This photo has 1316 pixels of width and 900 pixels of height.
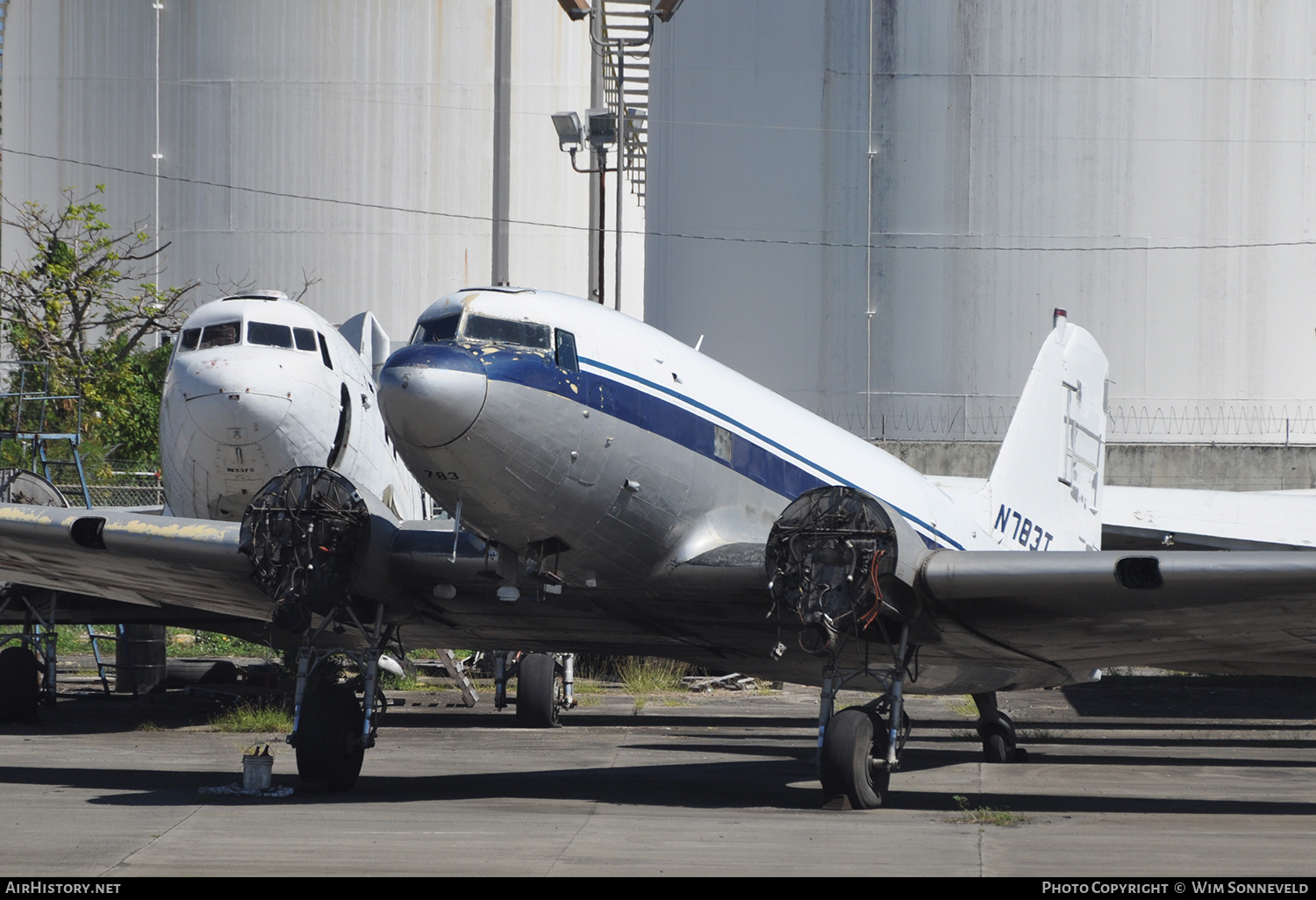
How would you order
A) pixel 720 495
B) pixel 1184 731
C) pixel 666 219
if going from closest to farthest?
pixel 720 495
pixel 1184 731
pixel 666 219

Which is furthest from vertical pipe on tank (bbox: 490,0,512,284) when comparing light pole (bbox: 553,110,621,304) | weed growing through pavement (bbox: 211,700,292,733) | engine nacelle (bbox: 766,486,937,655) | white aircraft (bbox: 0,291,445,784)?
engine nacelle (bbox: 766,486,937,655)

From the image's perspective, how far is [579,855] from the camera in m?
8.72

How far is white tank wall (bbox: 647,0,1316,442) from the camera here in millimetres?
29641

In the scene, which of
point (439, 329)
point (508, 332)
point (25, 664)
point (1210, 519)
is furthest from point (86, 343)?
point (508, 332)

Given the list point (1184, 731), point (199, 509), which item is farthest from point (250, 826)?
point (1184, 731)

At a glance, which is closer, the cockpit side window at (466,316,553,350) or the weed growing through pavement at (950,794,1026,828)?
the weed growing through pavement at (950,794,1026,828)

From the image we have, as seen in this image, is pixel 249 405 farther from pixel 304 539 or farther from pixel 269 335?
pixel 304 539

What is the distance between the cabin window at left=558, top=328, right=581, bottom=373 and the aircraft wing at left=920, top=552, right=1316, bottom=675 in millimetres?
3180

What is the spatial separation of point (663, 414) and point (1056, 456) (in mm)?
6695

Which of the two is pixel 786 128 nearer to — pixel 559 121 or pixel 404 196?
pixel 559 121

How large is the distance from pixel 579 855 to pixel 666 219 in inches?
1066

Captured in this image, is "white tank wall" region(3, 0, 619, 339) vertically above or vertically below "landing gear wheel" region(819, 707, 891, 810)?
above

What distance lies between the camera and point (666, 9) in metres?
35.1

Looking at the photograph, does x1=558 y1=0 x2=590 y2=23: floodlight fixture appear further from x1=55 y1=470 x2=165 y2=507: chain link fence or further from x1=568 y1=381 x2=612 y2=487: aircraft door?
x1=568 y1=381 x2=612 y2=487: aircraft door
